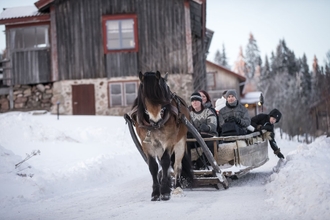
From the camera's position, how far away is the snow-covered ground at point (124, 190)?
4.57 m

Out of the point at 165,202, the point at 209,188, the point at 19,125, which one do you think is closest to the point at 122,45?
the point at 19,125

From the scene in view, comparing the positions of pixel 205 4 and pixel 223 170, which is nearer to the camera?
pixel 223 170

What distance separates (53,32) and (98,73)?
296cm

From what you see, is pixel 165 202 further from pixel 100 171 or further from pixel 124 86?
pixel 124 86

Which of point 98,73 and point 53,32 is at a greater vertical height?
point 53,32

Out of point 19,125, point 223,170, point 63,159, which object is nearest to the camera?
point 223,170

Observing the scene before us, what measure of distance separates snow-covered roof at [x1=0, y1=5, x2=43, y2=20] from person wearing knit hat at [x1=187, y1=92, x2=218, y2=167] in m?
14.6

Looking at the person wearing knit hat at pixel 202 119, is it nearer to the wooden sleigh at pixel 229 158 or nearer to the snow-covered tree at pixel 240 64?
the wooden sleigh at pixel 229 158

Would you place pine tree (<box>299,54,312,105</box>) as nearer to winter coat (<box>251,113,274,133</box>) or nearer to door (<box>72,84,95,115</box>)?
door (<box>72,84,95,115</box>)

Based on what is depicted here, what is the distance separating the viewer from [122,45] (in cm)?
1942

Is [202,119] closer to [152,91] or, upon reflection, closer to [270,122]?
[270,122]

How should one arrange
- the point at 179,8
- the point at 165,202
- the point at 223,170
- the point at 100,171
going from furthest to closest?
the point at 179,8, the point at 100,171, the point at 223,170, the point at 165,202

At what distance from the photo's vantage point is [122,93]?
19594 millimetres

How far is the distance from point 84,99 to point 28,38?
4.26 metres
